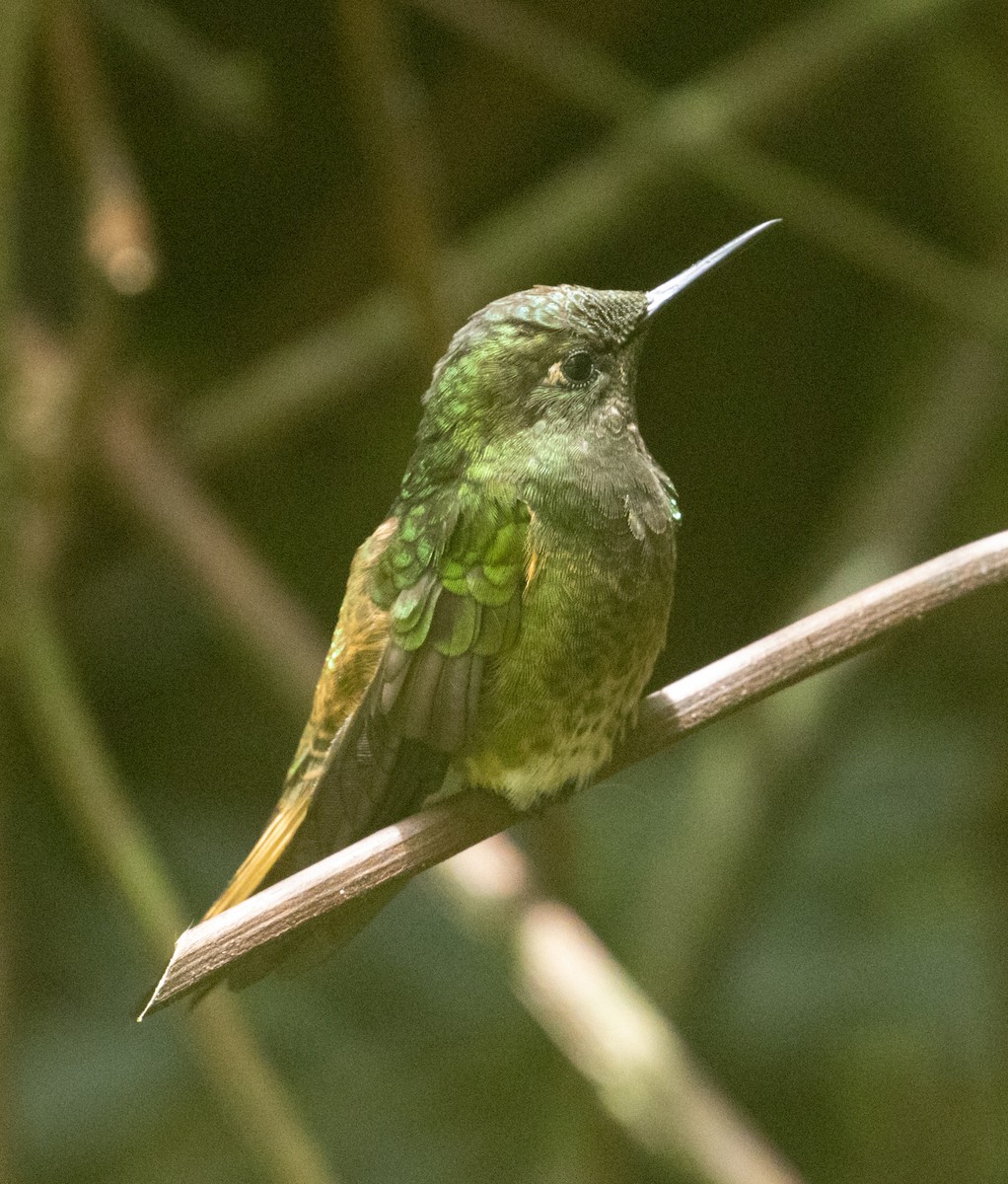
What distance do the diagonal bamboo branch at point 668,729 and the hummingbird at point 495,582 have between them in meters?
0.04

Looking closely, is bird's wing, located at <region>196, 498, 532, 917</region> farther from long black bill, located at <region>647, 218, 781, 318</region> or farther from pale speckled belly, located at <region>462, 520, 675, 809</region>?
long black bill, located at <region>647, 218, 781, 318</region>

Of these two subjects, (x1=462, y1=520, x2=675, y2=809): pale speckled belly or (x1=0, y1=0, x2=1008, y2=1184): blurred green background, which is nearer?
(x1=462, y1=520, x2=675, y2=809): pale speckled belly

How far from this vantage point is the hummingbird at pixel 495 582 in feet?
3.13

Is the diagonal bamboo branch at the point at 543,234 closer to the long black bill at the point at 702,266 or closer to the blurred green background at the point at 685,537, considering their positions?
the blurred green background at the point at 685,537

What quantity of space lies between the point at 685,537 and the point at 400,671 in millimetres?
1180

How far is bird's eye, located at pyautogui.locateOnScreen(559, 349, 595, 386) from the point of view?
0.97 meters

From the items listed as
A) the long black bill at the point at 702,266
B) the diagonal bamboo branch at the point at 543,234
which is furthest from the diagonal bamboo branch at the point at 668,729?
the diagonal bamboo branch at the point at 543,234

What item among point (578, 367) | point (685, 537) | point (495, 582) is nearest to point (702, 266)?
point (578, 367)

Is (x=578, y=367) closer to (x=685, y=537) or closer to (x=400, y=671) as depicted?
(x=400, y=671)

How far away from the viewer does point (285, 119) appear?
8.46 ft

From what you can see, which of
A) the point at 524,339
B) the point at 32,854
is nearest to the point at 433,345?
the point at 524,339

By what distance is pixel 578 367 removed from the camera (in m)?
0.98

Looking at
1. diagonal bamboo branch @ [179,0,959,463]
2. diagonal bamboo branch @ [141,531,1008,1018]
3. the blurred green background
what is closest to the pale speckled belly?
diagonal bamboo branch @ [141,531,1008,1018]

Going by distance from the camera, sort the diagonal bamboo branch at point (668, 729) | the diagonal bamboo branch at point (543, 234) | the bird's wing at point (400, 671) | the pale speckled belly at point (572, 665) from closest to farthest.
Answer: the diagonal bamboo branch at point (668, 729), the bird's wing at point (400, 671), the pale speckled belly at point (572, 665), the diagonal bamboo branch at point (543, 234)
